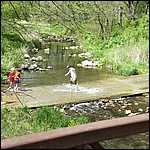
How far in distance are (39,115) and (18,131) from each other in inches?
44.1

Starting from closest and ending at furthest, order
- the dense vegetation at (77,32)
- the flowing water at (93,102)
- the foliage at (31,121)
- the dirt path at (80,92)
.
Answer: the flowing water at (93,102), the dense vegetation at (77,32), the foliage at (31,121), the dirt path at (80,92)

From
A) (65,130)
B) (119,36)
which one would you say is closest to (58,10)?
(65,130)

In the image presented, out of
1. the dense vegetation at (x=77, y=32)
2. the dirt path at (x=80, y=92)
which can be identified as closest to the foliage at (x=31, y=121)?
the dense vegetation at (x=77, y=32)

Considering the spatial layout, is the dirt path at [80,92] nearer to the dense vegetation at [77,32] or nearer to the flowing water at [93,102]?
the flowing water at [93,102]

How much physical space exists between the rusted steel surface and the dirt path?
769cm

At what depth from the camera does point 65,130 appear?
161 centimetres

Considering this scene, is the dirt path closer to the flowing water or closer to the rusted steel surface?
→ the flowing water

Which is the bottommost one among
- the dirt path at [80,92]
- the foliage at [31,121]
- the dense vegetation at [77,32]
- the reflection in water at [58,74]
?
the foliage at [31,121]

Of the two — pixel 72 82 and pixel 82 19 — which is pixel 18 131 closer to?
pixel 82 19

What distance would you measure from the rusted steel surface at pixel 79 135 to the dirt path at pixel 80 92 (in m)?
7.69

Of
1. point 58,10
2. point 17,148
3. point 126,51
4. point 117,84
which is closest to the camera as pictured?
point 17,148

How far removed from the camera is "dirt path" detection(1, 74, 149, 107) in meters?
9.99

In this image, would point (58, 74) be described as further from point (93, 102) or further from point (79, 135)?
point (79, 135)

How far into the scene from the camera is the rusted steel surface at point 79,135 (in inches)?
59.3
